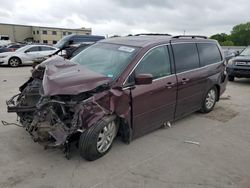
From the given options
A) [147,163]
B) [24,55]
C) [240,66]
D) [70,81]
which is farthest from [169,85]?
[24,55]

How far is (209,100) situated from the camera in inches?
241

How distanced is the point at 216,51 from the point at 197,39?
2.82 feet

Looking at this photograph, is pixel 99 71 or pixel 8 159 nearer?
pixel 8 159

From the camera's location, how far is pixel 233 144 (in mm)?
4531

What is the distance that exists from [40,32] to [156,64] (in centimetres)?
7135

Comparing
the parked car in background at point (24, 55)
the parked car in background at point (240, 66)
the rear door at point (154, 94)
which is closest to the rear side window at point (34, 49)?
the parked car in background at point (24, 55)

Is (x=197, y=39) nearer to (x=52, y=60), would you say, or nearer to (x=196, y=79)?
(x=196, y=79)

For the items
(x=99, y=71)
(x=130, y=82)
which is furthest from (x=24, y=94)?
(x=130, y=82)

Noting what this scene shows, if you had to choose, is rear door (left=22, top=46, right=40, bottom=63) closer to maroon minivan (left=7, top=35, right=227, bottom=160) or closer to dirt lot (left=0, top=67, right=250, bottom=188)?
dirt lot (left=0, top=67, right=250, bottom=188)

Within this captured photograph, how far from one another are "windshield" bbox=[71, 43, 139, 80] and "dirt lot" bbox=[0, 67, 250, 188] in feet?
3.93

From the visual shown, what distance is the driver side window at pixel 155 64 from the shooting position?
4230mm

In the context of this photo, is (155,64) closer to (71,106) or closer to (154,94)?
(154,94)

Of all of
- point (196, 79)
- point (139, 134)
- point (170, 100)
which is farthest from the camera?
point (196, 79)

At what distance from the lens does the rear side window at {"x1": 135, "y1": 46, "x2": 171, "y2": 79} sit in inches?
168
